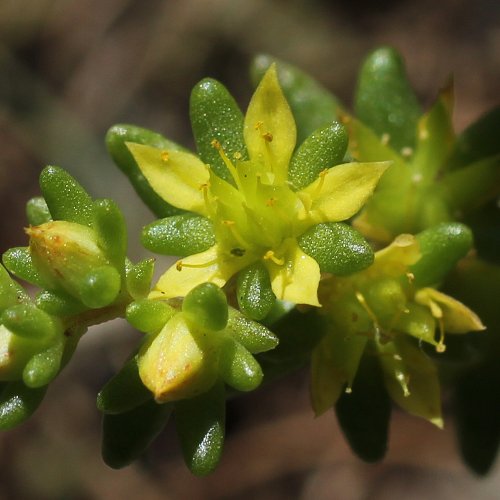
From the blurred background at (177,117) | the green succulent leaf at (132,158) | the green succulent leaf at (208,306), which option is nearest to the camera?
the green succulent leaf at (208,306)

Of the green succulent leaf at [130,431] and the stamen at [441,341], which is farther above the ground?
the green succulent leaf at [130,431]

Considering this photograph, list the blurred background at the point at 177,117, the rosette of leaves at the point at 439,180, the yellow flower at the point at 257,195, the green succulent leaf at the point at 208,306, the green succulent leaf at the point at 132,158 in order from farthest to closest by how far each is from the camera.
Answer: the blurred background at the point at 177,117, the rosette of leaves at the point at 439,180, the green succulent leaf at the point at 132,158, the yellow flower at the point at 257,195, the green succulent leaf at the point at 208,306

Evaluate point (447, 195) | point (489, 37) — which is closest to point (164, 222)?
point (447, 195)

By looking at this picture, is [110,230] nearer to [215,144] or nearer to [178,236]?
[178,236]

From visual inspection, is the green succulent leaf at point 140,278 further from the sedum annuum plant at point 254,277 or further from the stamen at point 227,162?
the stamen at point 227,162

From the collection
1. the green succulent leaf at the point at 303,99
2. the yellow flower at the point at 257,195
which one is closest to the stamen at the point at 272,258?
the yellow flower at the point at 257,195

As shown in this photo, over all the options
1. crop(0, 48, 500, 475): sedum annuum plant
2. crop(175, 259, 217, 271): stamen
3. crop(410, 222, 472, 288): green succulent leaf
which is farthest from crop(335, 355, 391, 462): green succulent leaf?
crop(175, 259, 217, 271): stamen

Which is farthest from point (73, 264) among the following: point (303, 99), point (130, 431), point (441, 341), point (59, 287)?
point (303, 99)
